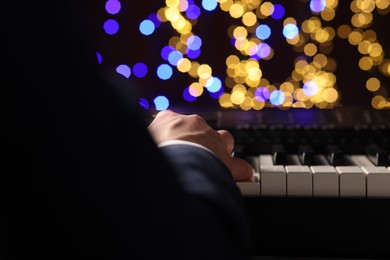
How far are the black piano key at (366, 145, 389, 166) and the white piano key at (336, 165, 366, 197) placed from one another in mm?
117

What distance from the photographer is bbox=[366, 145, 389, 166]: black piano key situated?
4.17 ft

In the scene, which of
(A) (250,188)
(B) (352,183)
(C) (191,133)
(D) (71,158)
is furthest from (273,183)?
(D) (71,158)

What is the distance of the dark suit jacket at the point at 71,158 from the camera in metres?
0.47

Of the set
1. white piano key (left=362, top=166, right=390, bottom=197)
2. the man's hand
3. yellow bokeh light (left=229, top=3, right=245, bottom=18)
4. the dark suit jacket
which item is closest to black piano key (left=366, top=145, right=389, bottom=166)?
white piano key (left=362, top=166, right=390, bottom=197)

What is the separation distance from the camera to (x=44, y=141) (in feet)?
1.56

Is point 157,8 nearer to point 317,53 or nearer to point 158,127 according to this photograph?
point 317,53

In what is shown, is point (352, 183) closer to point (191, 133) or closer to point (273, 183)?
point (273, 183)

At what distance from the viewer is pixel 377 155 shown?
50.7 inches

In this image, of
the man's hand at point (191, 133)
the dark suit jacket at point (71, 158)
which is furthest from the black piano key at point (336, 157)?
the dark suit jacket at point (71, 158)

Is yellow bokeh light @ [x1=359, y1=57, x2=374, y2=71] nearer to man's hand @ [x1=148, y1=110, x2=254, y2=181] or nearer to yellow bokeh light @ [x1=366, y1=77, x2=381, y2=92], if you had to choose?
yellow bokeh light @ [x1=366, y1=77, x2=381, y2=92]

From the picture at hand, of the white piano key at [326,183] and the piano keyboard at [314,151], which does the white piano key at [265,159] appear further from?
the white piano key at [326,183]

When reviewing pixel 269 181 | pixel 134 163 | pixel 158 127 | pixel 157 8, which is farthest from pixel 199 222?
pixel 157 8

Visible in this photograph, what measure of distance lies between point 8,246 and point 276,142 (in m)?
0.98

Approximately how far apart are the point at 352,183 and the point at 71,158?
2.60 ft
